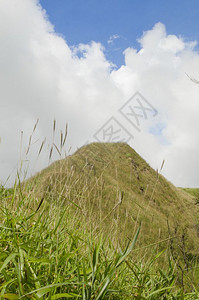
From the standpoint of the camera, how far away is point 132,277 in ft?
8.18

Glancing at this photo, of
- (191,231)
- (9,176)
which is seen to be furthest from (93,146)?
(9,176)

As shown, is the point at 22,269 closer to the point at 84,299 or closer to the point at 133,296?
the point at 84,299

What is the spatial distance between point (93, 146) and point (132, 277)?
12.3m

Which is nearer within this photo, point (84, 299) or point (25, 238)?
point (84, 299)

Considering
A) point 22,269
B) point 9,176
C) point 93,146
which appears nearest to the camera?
point 22,269

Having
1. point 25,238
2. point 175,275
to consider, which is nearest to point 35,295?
point 25,238

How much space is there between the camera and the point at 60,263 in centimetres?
175

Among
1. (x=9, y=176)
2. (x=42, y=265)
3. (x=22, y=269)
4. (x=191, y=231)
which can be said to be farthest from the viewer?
(x=191, y=231)

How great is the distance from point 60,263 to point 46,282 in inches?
5.8

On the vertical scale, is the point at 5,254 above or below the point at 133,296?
above

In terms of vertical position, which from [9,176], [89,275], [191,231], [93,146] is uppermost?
[93,146]

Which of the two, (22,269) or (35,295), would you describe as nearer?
(35,295)

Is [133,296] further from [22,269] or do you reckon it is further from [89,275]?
[22,269]

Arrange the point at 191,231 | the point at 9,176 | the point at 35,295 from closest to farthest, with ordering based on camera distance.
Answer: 1. the point at 35,295
2. the point at 9,176
3. the point at 191,231
